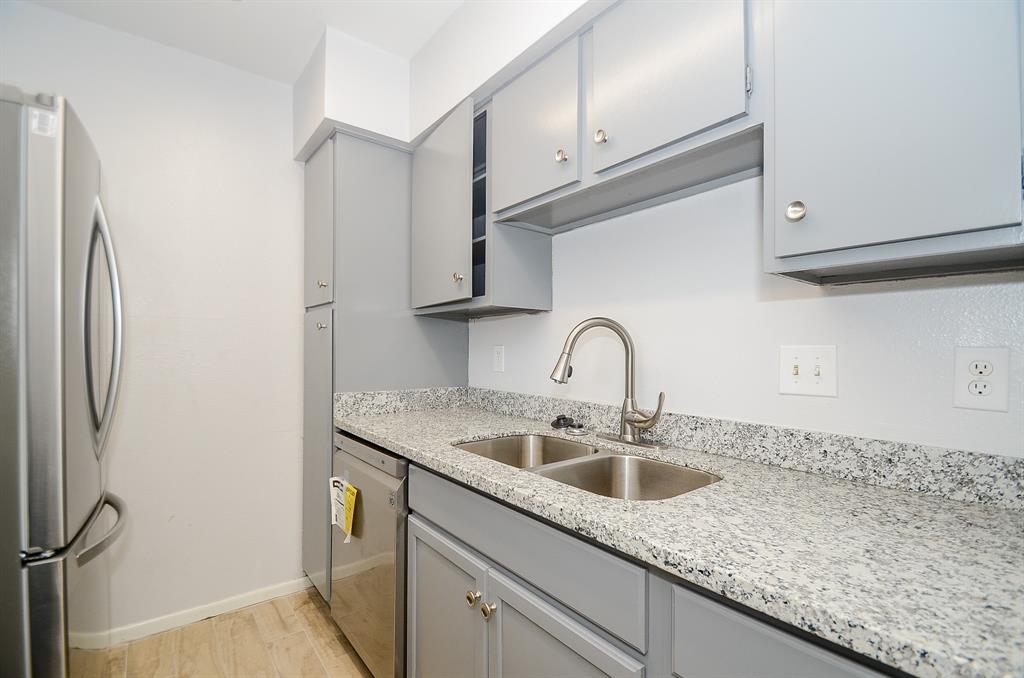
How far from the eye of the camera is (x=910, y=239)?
28.9 inches

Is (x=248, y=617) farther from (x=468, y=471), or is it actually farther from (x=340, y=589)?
(x=468, y=471)

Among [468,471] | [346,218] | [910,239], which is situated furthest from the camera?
[346,218]

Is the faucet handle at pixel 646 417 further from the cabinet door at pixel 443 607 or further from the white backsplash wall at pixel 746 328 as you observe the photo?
the cabinet door at pixel 443 607

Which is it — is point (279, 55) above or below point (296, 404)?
above

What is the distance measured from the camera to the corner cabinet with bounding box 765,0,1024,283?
0.66 metres

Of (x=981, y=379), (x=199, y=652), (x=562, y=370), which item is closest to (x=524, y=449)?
(x=562, y=370)

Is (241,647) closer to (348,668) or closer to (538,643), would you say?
(348,668)

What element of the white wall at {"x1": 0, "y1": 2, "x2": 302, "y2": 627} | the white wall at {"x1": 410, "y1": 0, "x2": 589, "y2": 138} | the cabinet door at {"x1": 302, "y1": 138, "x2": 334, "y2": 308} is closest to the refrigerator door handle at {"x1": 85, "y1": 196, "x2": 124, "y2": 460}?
the white wall at {"x1": 0, "y1": 2, "x2": 302, "y2": 627}

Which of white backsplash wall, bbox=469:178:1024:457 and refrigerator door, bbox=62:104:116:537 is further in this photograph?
refrigerator door, bbox=62:104:116:537

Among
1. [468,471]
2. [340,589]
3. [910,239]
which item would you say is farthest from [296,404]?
[910,239]

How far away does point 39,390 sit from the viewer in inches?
39.4

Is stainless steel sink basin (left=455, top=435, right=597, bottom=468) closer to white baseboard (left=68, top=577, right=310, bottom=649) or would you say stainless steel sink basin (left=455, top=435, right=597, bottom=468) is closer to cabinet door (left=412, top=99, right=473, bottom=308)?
cabinet door (left=412, top=99, right=473, bottom=308)

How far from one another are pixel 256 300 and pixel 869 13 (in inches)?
91.2

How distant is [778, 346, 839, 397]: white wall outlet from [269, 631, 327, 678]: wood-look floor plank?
1.85 m
